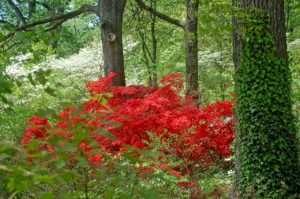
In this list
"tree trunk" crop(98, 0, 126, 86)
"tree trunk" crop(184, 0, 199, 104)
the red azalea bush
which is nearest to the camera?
the red azalea bush

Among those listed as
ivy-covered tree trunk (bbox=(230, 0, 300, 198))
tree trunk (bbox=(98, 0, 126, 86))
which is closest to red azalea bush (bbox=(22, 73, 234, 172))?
ivy-covered tree trunk (bbox=(230, 0, 300, 198))

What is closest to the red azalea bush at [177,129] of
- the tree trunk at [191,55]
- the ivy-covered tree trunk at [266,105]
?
the ivy-covered tree trunk at [266,105]

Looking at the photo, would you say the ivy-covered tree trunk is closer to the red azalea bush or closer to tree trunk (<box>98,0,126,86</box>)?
the red azalea bush

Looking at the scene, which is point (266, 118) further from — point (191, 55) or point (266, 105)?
point (191, 55)

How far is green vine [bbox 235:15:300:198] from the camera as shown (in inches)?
121

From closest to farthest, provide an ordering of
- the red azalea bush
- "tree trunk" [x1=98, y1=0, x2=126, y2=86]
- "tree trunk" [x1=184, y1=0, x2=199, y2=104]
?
the red azalea bush < "tree trunk" [x1=98, y1=0, x2=126, y2=86] < "tree trunk" [x1=184, y1=0, x2=199, y2=104]

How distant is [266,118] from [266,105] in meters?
0.15

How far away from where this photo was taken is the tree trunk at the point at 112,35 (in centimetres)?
658

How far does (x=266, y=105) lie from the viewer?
3084 millimetres

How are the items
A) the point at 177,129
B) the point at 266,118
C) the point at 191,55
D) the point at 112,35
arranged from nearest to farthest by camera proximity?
the point at 266,118
the point at 177,129
the point at 112,35
the point at 191,55

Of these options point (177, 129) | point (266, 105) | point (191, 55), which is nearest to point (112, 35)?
point (191, 55)

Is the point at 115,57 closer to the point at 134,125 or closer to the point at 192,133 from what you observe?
the point at 134,125

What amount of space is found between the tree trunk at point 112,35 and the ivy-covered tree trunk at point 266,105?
154 inches

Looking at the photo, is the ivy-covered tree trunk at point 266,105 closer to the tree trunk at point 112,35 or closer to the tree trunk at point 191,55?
the tree trunk at point 112,35
